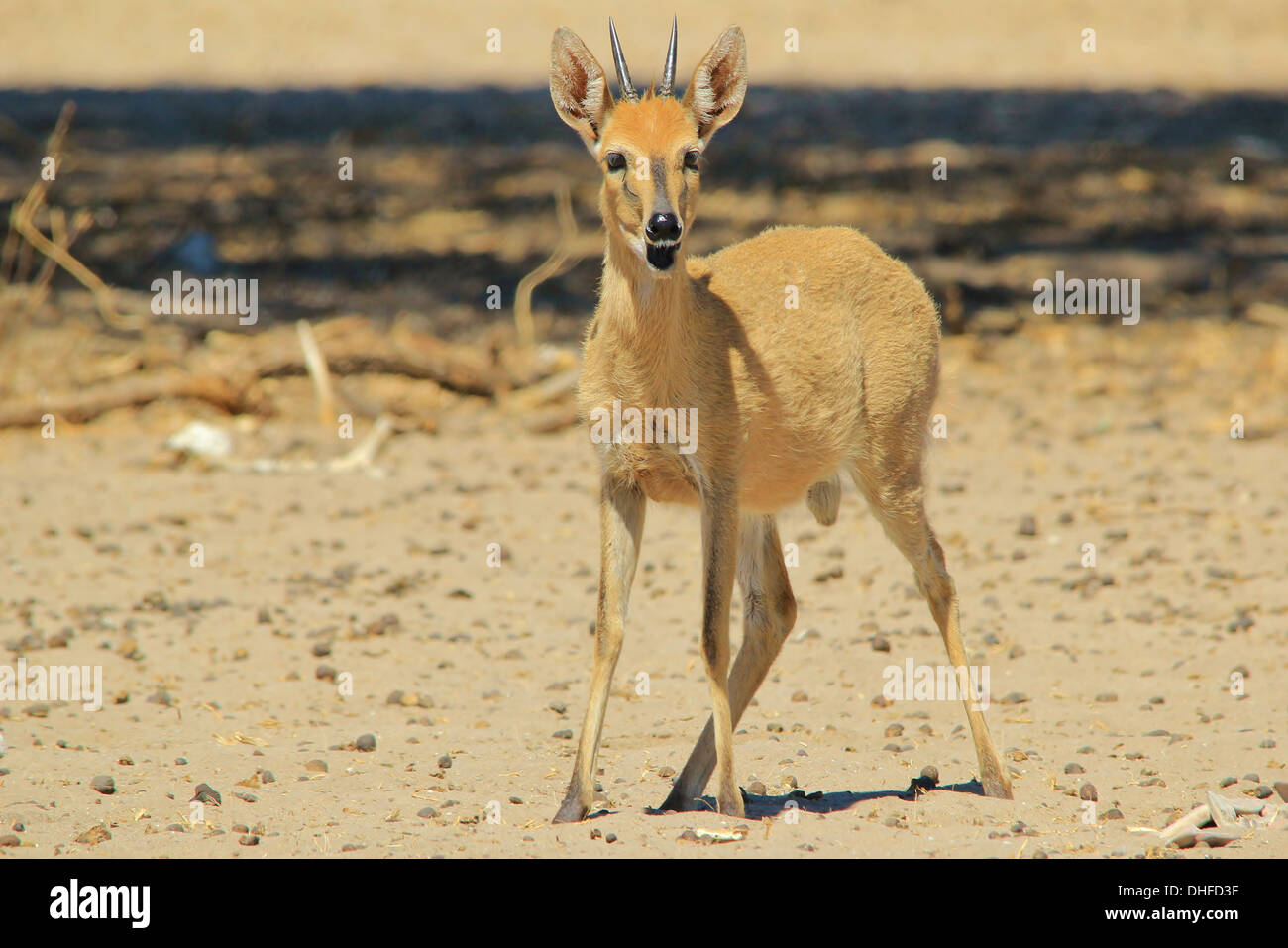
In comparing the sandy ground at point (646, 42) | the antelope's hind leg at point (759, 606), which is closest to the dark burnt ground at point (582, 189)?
the sandy ground at point (646, 42)

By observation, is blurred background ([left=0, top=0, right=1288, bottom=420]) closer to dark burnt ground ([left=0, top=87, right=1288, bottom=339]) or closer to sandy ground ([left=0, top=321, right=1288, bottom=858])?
dark burnt ground ([left=0, top=87, right=1288, bottom=339])

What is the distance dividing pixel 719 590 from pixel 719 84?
1.91 m

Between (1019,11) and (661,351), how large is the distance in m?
22.6

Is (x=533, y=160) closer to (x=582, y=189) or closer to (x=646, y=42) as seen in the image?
(x=582, y=189)

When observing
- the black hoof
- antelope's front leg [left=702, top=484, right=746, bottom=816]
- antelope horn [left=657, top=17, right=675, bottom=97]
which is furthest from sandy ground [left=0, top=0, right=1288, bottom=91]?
the black hoof

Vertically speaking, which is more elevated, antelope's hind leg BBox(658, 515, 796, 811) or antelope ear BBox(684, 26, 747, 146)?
antelope ear BBox(684, 26, 747, 146)

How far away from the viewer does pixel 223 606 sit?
8.78 meters

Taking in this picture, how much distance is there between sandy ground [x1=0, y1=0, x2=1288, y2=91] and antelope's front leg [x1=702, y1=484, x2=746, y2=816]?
49.5 ft

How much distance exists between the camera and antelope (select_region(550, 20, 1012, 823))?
5.91 meters

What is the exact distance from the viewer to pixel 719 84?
20.1 feet

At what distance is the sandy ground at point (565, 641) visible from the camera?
6.14 metres
